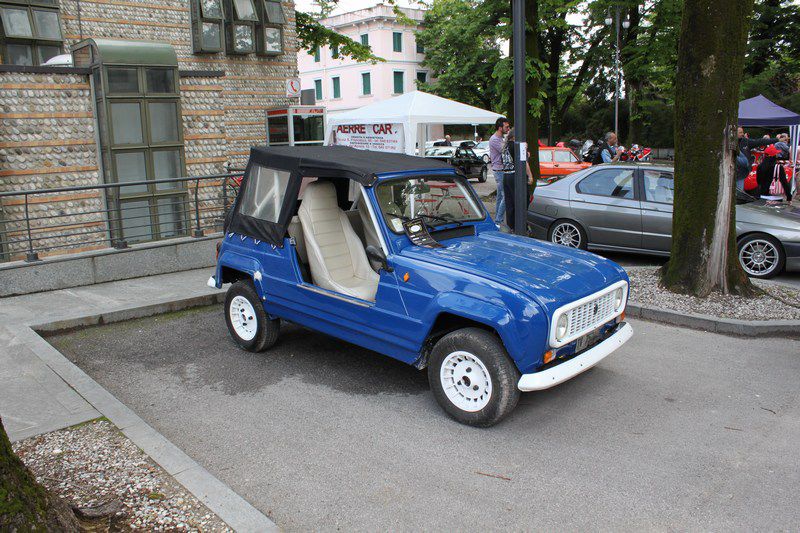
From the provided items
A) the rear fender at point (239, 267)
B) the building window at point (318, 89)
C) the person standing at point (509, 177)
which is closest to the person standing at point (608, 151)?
the person standing at point (509, 177)

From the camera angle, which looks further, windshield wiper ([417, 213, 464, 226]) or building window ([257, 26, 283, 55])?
building window ([257, 26, 283, 55])

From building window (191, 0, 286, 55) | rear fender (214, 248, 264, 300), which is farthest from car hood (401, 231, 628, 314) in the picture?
building window (191, 0, 286, 55)

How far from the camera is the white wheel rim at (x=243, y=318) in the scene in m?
6.59

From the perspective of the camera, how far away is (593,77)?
1439 inches

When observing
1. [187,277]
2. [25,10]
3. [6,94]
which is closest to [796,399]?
[187,277]

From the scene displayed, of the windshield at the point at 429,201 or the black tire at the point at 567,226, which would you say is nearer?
the windshield at the point at 429,201

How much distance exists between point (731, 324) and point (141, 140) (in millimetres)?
8762

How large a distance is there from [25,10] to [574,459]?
42.4 ft

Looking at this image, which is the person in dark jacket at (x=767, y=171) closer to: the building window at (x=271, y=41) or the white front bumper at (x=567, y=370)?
the white front bumper at (x=567, y=370)

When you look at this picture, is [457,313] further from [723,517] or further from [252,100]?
[252,100]

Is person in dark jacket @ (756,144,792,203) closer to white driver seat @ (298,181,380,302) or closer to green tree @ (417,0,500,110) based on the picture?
white driver seat @ (298,181,380,302)

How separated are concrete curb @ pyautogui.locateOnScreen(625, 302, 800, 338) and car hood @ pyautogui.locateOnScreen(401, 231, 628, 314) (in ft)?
7.01

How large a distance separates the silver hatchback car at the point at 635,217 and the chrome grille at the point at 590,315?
499 cm

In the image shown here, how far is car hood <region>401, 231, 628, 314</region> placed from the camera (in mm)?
4844
